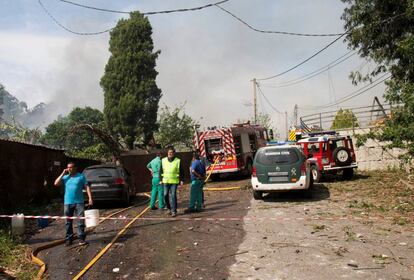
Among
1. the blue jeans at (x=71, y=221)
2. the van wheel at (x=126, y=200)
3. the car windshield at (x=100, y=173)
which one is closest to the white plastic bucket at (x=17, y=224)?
the blue jeans at (x=71, y=221)

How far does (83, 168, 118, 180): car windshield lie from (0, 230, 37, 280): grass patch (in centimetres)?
552

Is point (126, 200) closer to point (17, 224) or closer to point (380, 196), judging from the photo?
point (17, 224)

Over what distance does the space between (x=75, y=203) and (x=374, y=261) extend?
237 inches

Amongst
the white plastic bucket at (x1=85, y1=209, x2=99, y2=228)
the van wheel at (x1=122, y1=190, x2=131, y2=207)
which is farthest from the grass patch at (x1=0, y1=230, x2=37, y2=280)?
the van wheel at (x1=122, y1=190, x2=131, y2=207)

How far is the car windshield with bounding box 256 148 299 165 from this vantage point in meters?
14.5

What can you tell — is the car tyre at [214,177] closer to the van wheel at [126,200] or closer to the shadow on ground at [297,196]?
the shadow on ground at [297,196]

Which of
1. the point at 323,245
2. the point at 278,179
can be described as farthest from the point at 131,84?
the point at 323,245

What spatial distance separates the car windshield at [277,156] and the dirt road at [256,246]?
1.61 m

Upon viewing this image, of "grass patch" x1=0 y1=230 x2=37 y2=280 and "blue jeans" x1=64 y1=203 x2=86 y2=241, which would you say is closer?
"grass patch" x1=0 y1=230 x2=37 y2=280

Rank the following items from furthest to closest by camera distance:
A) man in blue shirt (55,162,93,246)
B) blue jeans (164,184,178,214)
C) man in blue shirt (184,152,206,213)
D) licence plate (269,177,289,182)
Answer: licence plate (269,177,289,182), man in blue shirt (184,152,206,213), blue jeans (164,184,178,214), man in blue shirt (55,162,93,246)

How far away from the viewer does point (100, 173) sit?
15797mm

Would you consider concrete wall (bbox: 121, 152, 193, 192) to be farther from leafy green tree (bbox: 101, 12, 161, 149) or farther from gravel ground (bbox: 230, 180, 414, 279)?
leafy green tree (bbox: 101, 12, 161, 149)

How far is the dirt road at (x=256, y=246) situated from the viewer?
23.0 ft

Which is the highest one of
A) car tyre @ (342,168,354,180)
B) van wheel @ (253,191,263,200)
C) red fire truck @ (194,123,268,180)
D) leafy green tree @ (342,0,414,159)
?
leafy green tree @ (342,0,414,159)
